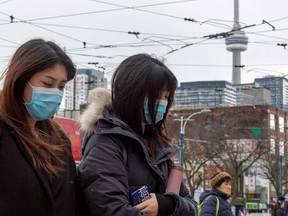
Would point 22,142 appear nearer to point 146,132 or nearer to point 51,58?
point 51,58

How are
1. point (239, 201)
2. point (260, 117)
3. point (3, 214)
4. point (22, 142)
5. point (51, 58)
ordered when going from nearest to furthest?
point (3, 214), point (22, 142), point (51, 58), point (239, 201), point (260, 117)

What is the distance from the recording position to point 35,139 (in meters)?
2.61

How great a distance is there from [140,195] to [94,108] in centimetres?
58

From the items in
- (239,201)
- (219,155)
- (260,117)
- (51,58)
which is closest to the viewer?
(51,58)

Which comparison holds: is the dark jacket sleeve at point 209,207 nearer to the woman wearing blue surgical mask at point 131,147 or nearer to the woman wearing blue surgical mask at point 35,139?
the woman wearing blue surgical mask at point 131,147

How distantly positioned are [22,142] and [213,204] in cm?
483

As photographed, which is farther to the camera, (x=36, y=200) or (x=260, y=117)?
(x=260, y=117)

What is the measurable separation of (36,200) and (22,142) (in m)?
0.26

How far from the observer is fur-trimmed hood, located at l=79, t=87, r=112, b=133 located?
10.1 ft

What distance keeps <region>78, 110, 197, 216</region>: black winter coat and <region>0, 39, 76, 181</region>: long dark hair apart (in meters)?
0.18

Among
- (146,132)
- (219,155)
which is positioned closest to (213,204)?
(146,132)

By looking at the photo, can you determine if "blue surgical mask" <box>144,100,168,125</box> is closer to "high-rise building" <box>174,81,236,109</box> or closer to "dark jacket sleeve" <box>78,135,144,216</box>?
"dark jacket sleeve" <box>78,135,144,216</box>

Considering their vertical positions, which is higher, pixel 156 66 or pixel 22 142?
pixel 156 66

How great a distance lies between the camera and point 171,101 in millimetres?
3207
